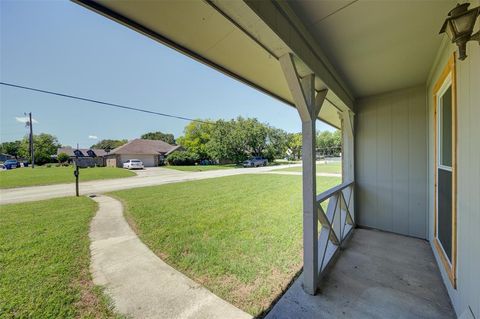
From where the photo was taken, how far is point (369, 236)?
135 inches

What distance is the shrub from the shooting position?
27453mm

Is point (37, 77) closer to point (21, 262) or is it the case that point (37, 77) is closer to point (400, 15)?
point (21, 262)

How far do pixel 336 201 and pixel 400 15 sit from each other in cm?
236

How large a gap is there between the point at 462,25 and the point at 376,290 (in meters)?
2.45

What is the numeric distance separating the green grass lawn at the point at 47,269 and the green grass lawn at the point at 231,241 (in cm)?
92

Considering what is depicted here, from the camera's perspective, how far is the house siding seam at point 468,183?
4.13 ft

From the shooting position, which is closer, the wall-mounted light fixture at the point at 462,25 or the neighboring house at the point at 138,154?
the wall-mounted light fixture at the point at 462,25

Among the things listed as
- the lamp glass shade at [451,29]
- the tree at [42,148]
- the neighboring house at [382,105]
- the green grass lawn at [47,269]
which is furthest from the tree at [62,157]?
the lamp glass shade at [451,29]

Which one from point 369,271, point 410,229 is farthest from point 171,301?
point 410,229

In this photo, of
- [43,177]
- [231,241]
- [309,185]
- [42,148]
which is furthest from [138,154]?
[309,185]

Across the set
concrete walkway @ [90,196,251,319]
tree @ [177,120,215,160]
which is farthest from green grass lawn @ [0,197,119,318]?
tree @ [177,120,215,160]

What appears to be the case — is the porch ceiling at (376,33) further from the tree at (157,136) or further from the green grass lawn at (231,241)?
the tree at (157,136)

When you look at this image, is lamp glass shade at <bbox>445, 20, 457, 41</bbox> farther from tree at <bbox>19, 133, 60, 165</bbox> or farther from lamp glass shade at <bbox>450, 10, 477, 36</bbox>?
tree at <bbox>19, 133, 60, 165</bbox>

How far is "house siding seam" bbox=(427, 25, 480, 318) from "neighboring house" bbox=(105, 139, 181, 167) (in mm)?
29975
